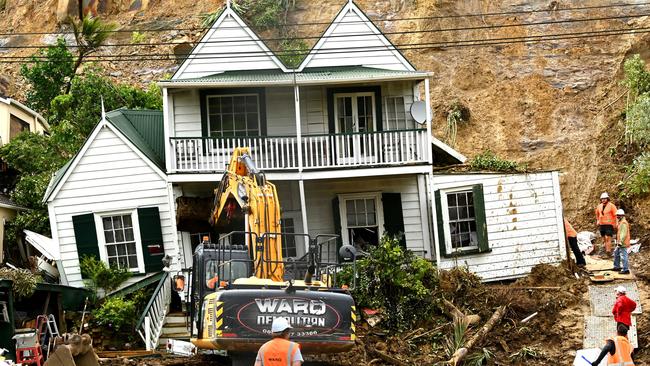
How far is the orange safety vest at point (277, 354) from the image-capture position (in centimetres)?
1288

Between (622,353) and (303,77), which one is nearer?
(622,353)

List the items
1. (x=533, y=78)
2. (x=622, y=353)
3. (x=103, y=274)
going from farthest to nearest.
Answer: (x=533, y=78) < (x=103, y=274) < (x=622, y=353)

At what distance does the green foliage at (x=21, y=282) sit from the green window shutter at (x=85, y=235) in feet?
12.0

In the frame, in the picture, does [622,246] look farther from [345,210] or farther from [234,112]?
[234,112]

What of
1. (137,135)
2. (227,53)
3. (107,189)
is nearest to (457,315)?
(227,53)

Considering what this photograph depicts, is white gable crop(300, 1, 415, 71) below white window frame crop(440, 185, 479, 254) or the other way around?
the other way around

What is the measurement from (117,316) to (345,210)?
620 centimetres

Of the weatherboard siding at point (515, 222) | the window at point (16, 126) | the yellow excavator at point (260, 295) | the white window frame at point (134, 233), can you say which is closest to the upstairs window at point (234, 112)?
the white window frame at point (134, 233)

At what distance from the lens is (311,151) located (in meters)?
27.4

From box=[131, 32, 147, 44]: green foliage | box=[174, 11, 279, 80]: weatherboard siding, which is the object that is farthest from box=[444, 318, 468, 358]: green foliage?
box=[131, 32, 147, 44]: green foliage

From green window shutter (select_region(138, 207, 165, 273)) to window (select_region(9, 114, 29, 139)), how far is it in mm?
9944

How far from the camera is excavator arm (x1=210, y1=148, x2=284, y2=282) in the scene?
21016mm

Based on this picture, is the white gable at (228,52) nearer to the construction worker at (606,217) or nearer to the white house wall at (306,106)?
the white house wall at (306,106)

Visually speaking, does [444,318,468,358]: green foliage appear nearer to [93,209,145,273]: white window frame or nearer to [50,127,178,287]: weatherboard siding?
[50,127,178,287]: weatherboard siding
